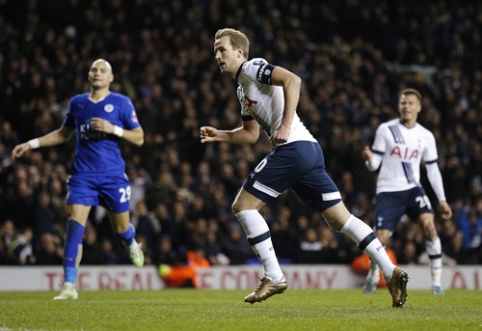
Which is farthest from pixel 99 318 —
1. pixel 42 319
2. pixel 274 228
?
pixel 274 228

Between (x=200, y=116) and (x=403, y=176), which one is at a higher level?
(x=200, y=116)

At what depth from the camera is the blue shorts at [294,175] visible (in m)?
7.59

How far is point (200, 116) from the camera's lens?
1869 cm

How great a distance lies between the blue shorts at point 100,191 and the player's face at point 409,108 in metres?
4.02

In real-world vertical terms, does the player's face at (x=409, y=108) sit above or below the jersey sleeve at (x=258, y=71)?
above

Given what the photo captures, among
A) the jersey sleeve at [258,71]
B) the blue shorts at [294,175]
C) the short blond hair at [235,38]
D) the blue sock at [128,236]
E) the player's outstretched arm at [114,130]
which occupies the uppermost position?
the short blond hair at [235,38]

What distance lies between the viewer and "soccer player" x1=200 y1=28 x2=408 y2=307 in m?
7.59

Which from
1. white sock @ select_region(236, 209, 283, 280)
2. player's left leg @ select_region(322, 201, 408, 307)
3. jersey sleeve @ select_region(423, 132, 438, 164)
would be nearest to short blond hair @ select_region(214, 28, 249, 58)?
white sock @ select_region(236, 209, 283, 280)

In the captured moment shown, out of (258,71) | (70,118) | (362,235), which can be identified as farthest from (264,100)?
(70,118)

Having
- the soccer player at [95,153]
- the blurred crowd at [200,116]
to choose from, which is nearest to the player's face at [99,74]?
the soccer player at [95,153]

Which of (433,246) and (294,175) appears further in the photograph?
(433,246)

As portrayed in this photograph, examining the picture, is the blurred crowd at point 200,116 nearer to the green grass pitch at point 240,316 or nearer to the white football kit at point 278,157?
the green grass pitch at point 240,316

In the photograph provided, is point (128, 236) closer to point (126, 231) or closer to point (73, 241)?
Answer: point (126, 231)

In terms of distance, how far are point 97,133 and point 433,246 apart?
4975mm
